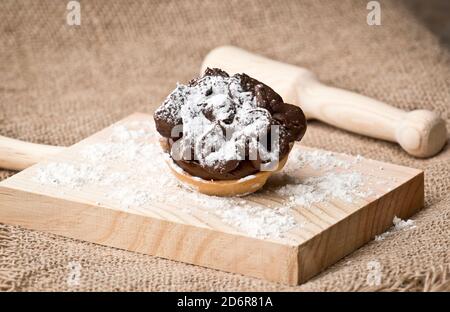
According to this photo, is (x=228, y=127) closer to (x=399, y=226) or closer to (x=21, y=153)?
(x=399, y=226)

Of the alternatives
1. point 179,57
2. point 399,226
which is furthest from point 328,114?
point 179,57

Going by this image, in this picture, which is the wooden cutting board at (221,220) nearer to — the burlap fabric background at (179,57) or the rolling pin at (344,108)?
the burlap fabric background at (179,57)

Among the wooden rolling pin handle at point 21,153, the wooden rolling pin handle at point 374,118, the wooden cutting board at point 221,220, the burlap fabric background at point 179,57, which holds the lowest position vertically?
the wooden cutting board at point 221,220

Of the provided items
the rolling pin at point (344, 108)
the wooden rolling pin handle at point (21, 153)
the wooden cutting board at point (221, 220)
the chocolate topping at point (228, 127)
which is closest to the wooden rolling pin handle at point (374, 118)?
the rolling pin at point (344, 108)

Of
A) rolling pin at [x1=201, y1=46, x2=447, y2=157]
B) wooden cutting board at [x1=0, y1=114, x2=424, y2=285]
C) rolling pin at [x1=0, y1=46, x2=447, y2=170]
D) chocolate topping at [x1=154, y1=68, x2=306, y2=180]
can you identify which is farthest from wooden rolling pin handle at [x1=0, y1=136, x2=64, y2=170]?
rolling pin at [x1=201, y1=46, x2=447, y2=157]
